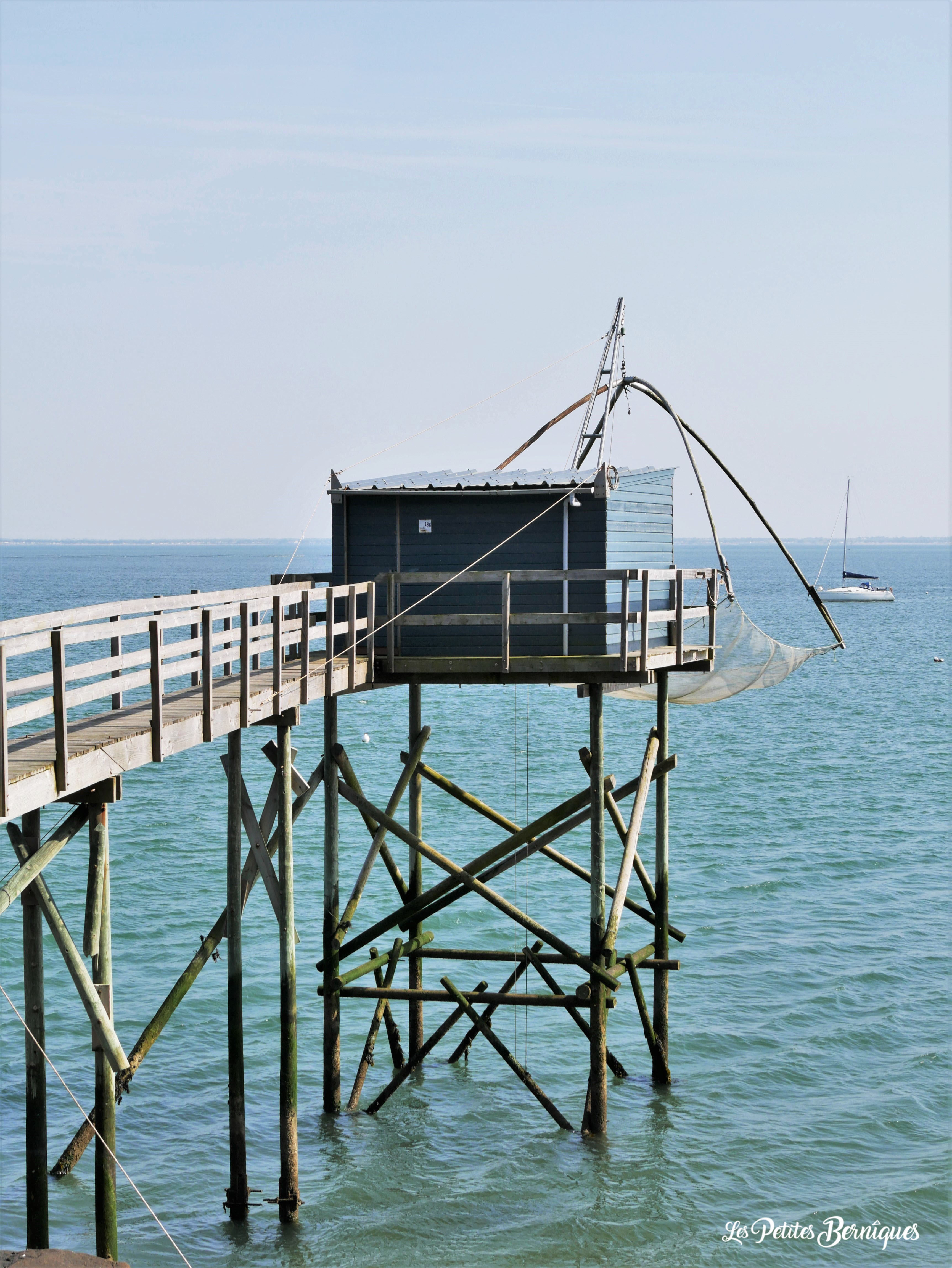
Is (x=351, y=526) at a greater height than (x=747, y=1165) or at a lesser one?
greater

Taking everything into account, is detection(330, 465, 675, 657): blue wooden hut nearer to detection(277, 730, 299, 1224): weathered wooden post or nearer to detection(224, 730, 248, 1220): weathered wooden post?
detection(277, 730, 299, 1224): weathered wooden post

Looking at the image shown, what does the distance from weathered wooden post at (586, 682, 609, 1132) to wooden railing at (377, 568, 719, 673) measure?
0.87 m

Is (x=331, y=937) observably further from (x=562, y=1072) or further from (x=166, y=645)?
(x=166, y=645)

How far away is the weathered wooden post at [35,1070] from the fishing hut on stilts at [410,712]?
0.02m

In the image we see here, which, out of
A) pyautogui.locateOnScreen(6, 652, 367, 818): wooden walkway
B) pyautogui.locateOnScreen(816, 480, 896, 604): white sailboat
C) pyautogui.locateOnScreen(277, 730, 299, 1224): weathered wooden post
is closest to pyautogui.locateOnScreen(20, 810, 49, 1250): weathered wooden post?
pyautogui.locateOnScreen(6, 652, 367, 818): wooden walkway

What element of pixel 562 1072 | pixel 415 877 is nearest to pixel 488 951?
pixel 415 877

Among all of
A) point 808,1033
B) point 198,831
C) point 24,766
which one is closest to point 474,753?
point 198,831

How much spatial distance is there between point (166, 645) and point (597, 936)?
5.35 metres

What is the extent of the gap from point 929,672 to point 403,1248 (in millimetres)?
55526

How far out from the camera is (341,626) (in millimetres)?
13055

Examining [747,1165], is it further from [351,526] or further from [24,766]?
[24,766]

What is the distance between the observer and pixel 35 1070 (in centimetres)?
1043

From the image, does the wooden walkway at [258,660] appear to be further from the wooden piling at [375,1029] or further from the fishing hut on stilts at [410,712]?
the wooden piling at [375,1029]

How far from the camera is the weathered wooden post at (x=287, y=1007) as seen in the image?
1252cm
